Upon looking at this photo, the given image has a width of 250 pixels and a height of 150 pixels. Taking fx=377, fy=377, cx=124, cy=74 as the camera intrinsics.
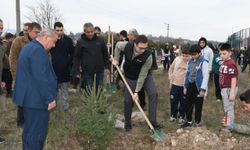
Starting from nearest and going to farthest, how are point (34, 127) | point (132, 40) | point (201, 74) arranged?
1. point (34, 127)
2. point (201, 74)
3. point (132, 40)

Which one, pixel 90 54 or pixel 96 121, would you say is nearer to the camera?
pixel 96 121

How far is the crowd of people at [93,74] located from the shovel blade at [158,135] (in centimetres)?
34

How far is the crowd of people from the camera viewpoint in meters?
4.42

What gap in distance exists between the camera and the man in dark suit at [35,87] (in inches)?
170

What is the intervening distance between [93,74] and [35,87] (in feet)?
8.66

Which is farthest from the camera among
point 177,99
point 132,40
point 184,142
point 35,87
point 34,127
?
point 132,40

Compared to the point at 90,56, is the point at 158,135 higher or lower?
lower

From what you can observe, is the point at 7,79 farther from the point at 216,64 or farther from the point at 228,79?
the point at 228,79

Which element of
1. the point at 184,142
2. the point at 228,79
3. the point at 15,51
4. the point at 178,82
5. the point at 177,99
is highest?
Result: the point at 15,51

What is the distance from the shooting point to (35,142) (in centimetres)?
452

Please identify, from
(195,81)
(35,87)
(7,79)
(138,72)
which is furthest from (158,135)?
(7,79)

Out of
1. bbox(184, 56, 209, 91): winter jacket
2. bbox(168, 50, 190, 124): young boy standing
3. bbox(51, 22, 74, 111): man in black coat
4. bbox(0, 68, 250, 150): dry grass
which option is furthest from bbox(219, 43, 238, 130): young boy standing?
bbox(51, 22, 74, 111): man in black coat

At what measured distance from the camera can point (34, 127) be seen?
450 cm

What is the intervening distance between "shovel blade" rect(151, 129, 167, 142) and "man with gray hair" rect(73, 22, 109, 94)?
4.45ft
